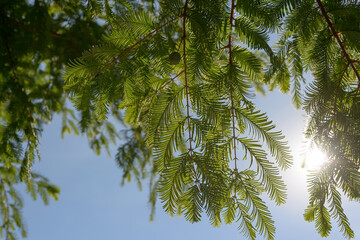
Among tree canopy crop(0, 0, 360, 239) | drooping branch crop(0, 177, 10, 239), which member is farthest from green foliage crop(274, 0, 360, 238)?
drooping branch crop(0, 177, 10, 239)

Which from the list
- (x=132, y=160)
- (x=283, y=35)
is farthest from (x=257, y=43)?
(x=132, y=160)

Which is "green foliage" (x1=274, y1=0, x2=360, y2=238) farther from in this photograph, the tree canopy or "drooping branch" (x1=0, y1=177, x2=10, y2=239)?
"drooping branch" (x1=0, y1=177, x2=10, y2=239)

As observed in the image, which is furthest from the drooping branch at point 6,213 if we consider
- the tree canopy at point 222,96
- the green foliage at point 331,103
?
the green foliage at point 331,103

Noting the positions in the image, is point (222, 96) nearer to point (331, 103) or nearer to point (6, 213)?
point (331, 103)

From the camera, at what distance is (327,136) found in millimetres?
1147

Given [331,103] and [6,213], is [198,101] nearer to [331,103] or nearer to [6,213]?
[331,103]

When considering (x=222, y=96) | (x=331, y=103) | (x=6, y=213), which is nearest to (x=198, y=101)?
(x=222, y=96)

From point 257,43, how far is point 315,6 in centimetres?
37

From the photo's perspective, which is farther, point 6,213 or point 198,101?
point 6,213

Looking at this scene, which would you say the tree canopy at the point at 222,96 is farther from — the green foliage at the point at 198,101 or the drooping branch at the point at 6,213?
the drooping branch at the point at 6,213

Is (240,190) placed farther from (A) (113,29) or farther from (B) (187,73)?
(A) (113,29)

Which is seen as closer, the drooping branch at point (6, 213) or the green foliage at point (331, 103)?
the green foliage at point (331, 103)

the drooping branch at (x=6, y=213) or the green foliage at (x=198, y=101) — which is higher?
the drooping branch at (x=6, y=213)

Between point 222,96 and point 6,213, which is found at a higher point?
point 6,213
